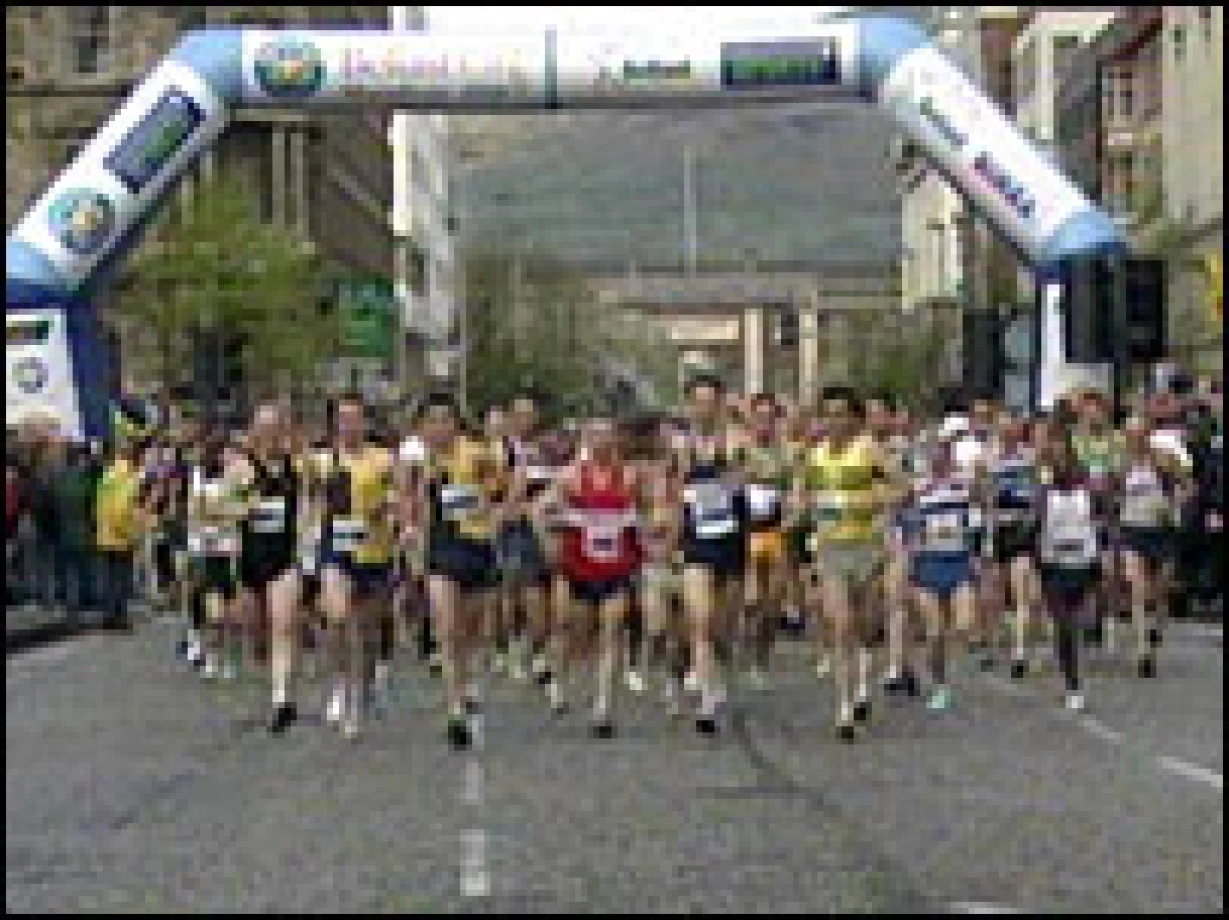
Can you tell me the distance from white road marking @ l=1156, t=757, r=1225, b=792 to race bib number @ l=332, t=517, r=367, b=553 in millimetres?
5139

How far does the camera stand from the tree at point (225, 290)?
63.7 m

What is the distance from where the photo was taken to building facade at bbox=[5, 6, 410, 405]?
212ft

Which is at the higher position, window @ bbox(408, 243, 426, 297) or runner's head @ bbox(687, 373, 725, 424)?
window @ bbox(408, 243, 426, 297)

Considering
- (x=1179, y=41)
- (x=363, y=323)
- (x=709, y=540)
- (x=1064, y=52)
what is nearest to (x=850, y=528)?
(x=709, y=540)

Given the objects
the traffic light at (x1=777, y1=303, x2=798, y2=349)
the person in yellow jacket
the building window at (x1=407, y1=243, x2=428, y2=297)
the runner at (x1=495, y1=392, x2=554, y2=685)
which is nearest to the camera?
the runner at (x1=495, y1=392, x2=554, y2=685)

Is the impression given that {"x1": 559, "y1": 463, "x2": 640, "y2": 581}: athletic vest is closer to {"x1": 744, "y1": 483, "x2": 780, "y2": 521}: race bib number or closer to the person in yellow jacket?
{"x1": 744, "y1": 483, "x2": 780, "y2": 521}: race bib number

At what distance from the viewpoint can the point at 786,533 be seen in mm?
23281

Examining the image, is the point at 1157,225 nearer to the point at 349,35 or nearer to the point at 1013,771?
the point at 349,35

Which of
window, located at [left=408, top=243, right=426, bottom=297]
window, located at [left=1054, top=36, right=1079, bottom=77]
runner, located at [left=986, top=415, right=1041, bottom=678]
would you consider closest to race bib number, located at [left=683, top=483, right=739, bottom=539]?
runner, located at [left=986, top=415, right=1041, bottom=678]

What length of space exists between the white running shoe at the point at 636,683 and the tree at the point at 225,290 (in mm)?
41563

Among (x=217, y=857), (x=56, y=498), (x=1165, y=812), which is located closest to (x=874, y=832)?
(x=1165, y=812)

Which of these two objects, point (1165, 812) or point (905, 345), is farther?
point (905, 345)

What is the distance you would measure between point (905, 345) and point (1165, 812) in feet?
217

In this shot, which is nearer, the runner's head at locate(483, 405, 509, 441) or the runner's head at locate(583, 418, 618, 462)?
the runner's head at locate(583, 418, 618, 462)
